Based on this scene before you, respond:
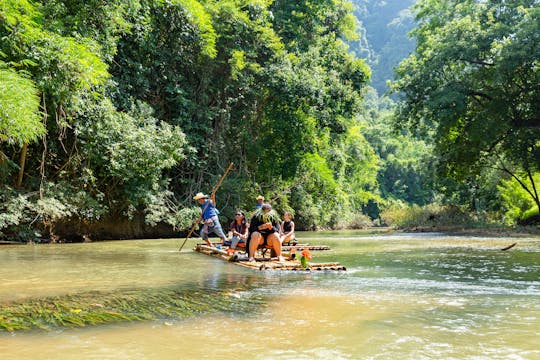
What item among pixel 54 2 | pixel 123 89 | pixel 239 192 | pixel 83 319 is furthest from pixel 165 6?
pixel 83 319

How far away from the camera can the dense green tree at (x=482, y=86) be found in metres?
24.0

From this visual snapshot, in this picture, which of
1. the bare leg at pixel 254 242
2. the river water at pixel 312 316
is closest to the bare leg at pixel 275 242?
the bare leg at pixel 254 242

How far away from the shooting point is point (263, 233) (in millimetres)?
11992

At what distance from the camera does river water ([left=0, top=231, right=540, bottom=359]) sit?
186 inches

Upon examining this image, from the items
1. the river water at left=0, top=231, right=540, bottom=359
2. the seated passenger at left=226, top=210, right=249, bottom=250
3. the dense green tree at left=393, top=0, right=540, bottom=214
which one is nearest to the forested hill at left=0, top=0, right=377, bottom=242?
the dense green tree at left=393, top=0, right=540, bottom=214

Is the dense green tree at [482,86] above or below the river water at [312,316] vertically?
above

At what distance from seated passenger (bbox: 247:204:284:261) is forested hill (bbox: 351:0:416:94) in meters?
110

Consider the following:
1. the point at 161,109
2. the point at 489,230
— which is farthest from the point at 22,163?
the point at 489,230

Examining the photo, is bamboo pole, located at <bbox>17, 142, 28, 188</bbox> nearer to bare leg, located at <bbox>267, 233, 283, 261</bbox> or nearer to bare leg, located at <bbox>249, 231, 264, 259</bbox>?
bare leg, located at <bbox>249, 231, 264, 259</bbox>

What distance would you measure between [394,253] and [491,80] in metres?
13.7

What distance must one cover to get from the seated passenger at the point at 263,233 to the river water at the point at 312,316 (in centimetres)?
110

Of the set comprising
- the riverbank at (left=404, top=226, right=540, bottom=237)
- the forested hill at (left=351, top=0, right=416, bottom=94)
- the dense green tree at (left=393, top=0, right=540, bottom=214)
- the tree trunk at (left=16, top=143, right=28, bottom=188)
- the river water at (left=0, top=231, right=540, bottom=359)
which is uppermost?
the forested hill at (left=351, top=0, right=416, bottom=94)

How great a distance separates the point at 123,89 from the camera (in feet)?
76.9

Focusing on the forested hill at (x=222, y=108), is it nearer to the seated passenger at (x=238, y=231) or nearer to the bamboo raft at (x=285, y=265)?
the seated passenger at (x=238, y=231)
